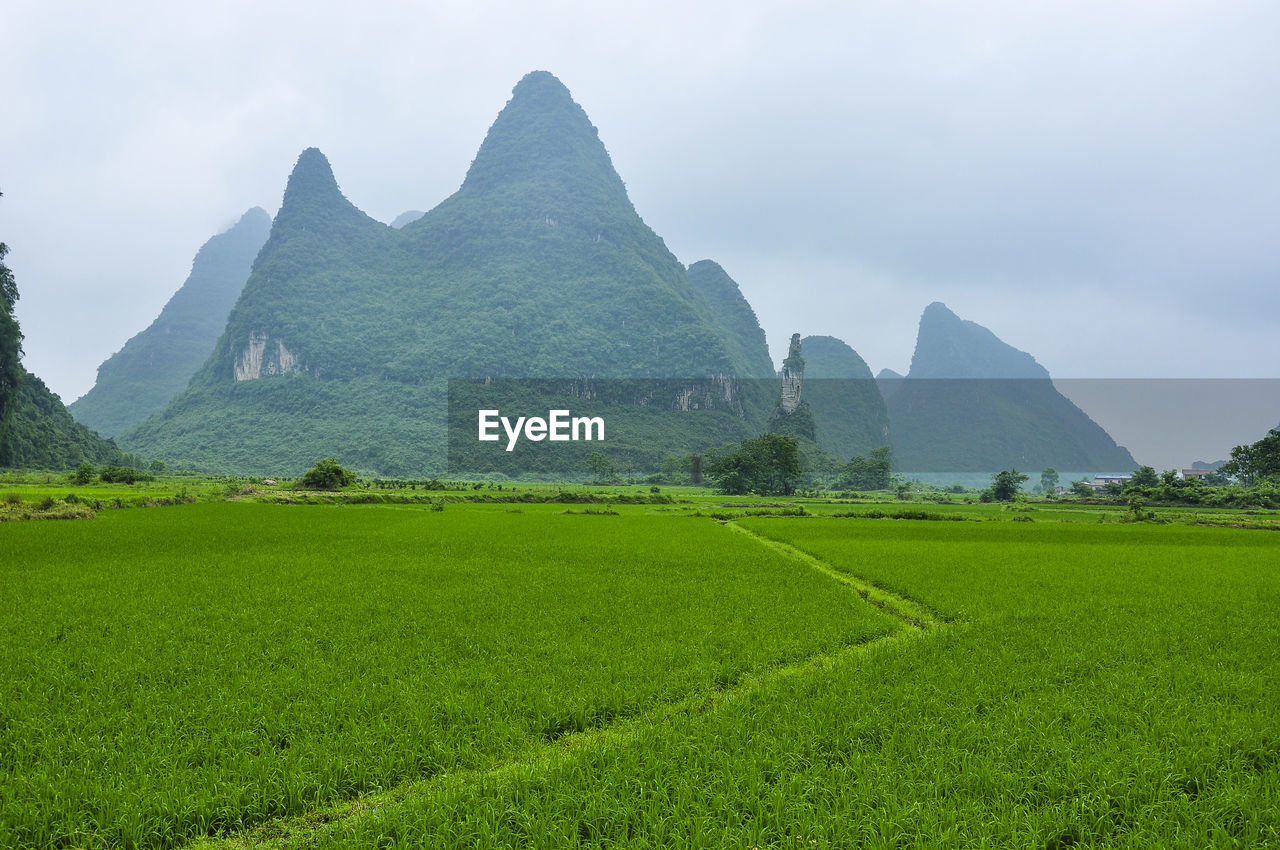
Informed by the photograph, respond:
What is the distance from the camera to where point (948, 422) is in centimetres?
19762

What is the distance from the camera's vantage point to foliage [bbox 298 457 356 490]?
164ft

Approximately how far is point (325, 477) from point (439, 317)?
340 feet

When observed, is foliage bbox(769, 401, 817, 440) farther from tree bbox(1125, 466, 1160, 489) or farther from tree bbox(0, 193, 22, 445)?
tree bbox(0, 193, 22, 445)

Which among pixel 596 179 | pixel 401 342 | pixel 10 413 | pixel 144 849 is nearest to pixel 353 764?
pixel 144 849

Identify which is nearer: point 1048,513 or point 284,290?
point 1048,513

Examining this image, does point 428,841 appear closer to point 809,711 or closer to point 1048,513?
point 809,711

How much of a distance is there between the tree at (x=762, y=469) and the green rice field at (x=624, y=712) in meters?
55.9

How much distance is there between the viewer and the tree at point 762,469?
68250 millimetres

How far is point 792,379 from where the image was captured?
140750 mm

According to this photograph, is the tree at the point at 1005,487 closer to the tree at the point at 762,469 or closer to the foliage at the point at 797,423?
the tree at the point at 762,469

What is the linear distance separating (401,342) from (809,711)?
149 meters

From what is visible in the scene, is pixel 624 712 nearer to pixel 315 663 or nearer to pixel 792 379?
pixel 315 663

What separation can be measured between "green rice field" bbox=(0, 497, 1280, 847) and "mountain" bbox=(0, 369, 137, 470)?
67934 mm

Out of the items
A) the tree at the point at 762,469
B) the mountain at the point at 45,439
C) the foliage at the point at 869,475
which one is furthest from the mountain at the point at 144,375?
the foliage at the point at 869,475
